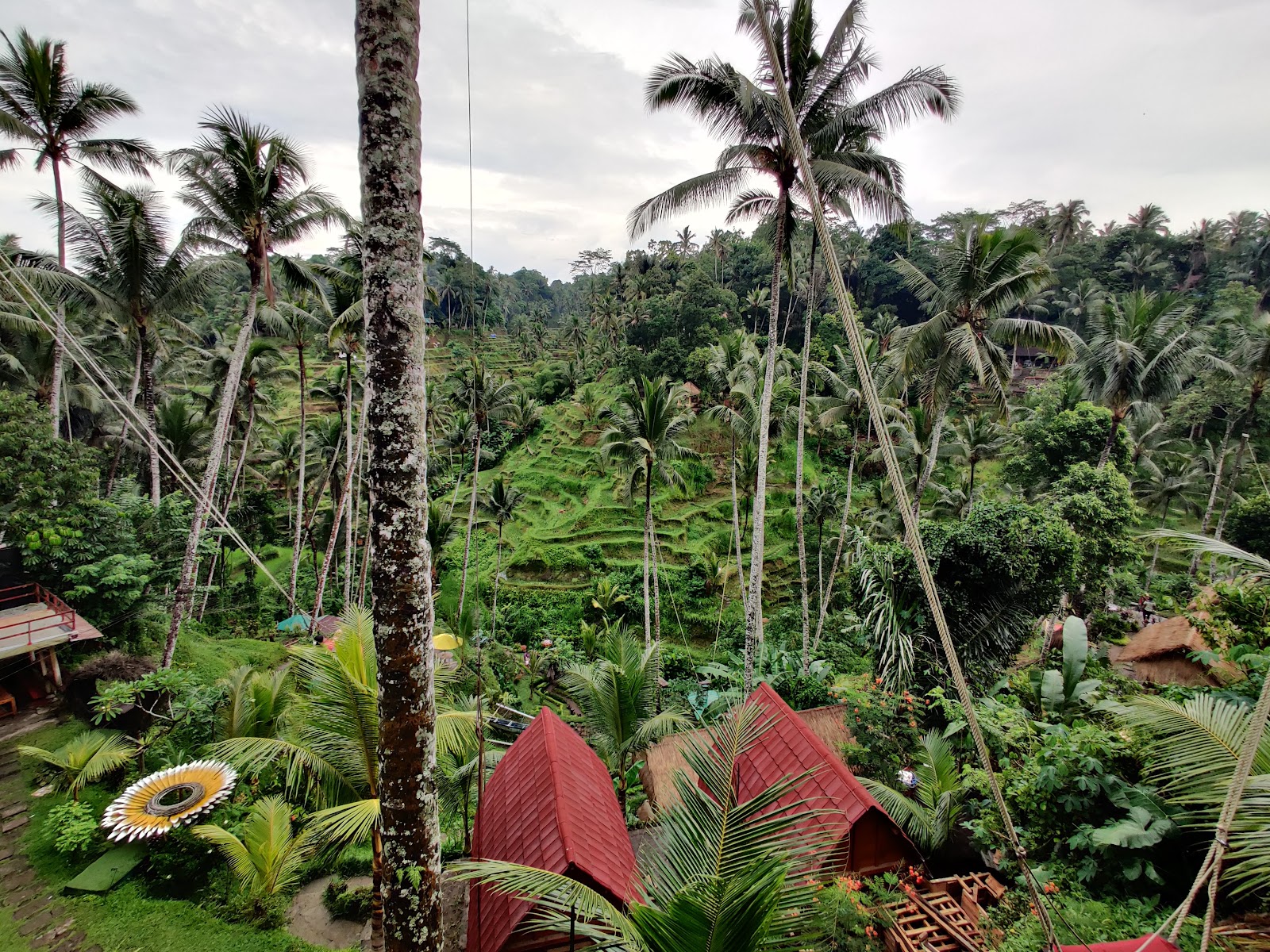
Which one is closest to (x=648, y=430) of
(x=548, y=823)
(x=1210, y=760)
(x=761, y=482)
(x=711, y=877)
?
(x=761, y=482)

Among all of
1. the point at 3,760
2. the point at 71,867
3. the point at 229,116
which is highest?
the point at 229,116

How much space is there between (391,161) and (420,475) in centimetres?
182

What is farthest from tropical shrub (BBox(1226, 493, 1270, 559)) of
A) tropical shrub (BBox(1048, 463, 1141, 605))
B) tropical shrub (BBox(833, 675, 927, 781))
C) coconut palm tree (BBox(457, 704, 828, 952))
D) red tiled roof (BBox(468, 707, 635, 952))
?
coconut palm tree (BBox(457, 704, 828, 952))

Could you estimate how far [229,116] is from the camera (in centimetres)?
1014

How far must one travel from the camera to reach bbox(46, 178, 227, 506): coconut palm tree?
1191 cm

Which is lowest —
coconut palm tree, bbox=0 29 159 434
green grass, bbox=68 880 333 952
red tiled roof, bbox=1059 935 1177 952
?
green grass, bbox=68 880 333 952

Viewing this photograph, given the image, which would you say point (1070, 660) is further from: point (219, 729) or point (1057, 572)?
point (219, 729)

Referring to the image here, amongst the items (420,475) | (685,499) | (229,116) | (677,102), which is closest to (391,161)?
(420,475)

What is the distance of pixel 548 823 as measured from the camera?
5594 mm

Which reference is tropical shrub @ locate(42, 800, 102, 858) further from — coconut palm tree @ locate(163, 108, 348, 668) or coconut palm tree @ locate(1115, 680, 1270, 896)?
coconut palm tree @ locate(1115, 680, 1270, 896)

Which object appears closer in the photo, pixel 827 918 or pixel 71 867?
pixel 827 918

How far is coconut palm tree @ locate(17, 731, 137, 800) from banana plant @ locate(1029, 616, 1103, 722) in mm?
12628

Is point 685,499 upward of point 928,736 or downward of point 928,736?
upward

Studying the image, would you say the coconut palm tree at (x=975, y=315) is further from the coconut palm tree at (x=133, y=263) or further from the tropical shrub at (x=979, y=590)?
the coconut palm tree at (x=133, y=263)
